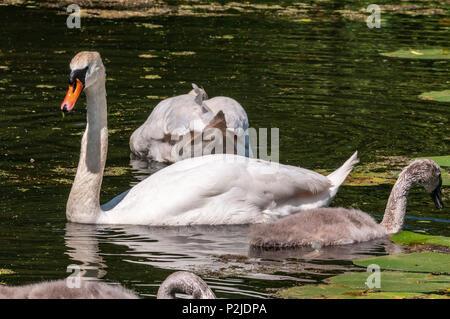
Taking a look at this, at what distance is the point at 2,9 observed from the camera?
59.2 ft

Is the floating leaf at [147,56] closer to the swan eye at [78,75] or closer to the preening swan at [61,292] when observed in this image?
the swan eye at [78,75]

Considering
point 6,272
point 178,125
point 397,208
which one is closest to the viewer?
point 6,272

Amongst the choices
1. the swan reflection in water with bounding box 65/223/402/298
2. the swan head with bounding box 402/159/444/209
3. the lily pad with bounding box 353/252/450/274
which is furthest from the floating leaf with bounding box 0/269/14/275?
the swan head with bounding box 402/159/444/209

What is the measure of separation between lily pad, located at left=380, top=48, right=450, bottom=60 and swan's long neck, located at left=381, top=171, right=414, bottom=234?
→ 6787 mm

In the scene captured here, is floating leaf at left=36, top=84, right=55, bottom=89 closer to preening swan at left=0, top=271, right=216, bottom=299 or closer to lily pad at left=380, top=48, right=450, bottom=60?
lily pad at left=380, top=48, right=450, bottom=60

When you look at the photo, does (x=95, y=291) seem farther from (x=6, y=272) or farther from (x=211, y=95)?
(x=211, y=95)

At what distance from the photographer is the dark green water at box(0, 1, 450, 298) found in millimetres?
7504

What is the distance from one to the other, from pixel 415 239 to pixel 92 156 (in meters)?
2.75

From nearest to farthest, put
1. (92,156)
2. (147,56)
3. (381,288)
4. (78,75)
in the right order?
(381,288)
(78,75)
(92,156)
(147,56)

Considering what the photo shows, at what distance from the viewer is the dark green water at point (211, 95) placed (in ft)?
24.6

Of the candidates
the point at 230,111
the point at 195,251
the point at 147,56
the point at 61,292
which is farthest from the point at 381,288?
the point at 147,56

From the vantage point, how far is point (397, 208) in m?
8.07

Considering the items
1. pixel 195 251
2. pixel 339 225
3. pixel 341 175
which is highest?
pixel 341 175
